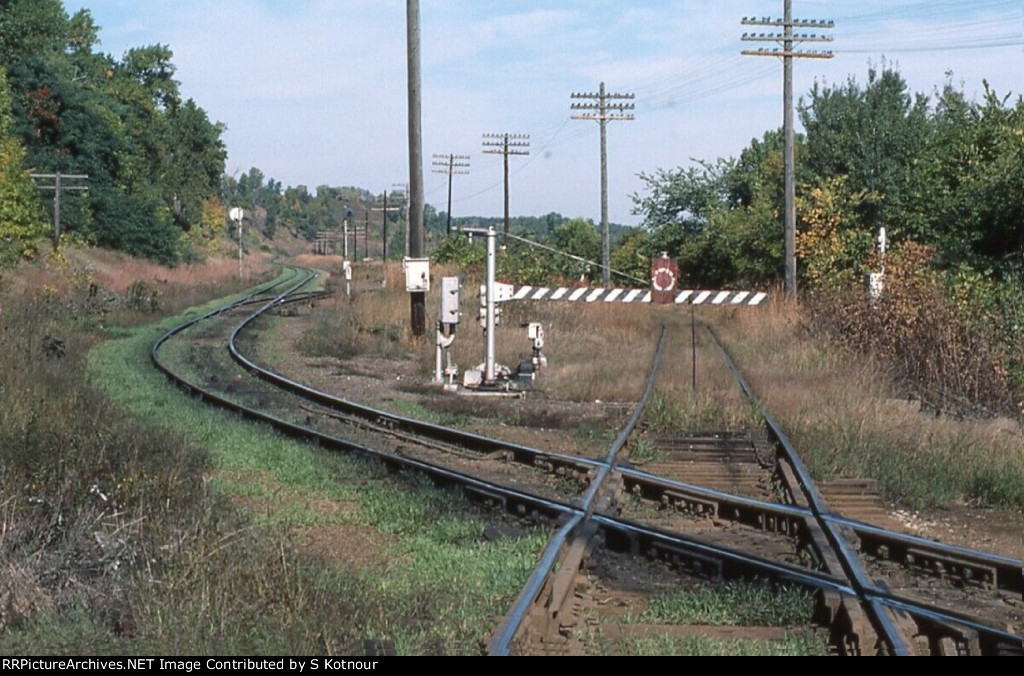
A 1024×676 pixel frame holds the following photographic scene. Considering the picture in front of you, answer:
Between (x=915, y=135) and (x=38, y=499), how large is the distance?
146ft

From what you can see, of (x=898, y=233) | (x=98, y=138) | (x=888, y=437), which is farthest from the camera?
(x=98, y=138)

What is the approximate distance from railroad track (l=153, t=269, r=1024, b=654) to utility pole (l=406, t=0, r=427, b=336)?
29.0 ft

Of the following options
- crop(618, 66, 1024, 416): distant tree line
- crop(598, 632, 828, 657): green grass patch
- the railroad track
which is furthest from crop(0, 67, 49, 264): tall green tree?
crop(598, 632, 828, 657): green grass patch

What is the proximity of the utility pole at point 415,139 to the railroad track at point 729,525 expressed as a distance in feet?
29.0

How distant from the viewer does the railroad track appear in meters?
6.11

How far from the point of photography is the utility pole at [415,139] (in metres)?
23.9

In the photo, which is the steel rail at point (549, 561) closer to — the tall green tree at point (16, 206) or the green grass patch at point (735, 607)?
the green grass patch at point (735, 607)

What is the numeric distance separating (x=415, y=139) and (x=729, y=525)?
16119 mm

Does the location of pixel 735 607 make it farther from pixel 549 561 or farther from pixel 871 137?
pixel 871 137

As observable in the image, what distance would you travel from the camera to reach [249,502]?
9.46 m

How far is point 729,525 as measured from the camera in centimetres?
902

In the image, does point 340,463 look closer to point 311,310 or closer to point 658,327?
point 658,327

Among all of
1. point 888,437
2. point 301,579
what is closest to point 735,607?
point 301,579

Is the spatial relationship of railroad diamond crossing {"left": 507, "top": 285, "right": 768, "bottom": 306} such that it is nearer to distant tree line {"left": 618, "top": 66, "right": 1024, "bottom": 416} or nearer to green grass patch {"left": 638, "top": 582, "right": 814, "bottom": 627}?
distant tree line {"left": 618, "top": 66, "right": 1024, "bottom": 416}
